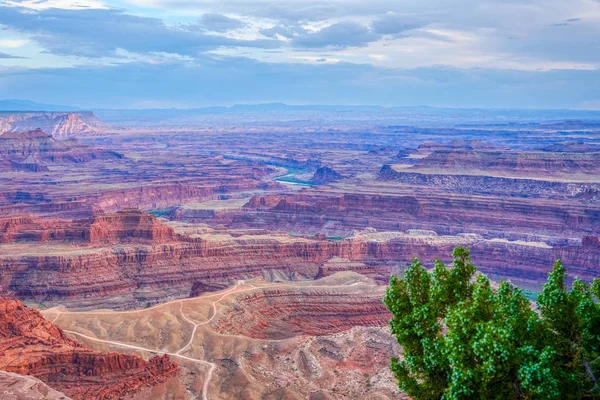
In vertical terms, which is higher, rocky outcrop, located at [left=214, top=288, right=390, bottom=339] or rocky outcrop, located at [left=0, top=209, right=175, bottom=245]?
rocky outcrop, located at [left=0, top=209, right=175, bottom=245]

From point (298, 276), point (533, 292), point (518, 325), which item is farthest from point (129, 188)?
point (518, 325)

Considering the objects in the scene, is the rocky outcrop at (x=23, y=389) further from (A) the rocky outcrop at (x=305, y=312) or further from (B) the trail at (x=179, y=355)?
(A) the rocky outcrop at (x=305, y=312)

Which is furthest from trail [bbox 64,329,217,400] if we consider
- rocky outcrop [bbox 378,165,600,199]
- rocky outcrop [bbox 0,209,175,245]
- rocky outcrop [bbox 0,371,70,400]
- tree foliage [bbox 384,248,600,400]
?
rocky outcrop [bbox 378,165,600,199]

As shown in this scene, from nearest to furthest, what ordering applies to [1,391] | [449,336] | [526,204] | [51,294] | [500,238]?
1. [449,336]
2. [1,391]
3. [51,294]
4. [500,238]
5. [526,204]

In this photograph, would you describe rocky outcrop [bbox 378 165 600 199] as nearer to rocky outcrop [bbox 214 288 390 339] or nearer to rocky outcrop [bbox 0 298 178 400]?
rocky outcrop [bbox 214 288 390 339]

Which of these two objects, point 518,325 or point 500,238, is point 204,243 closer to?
point 500,238

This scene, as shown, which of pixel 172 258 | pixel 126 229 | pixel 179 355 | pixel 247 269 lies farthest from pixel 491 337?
pixel 126 229
